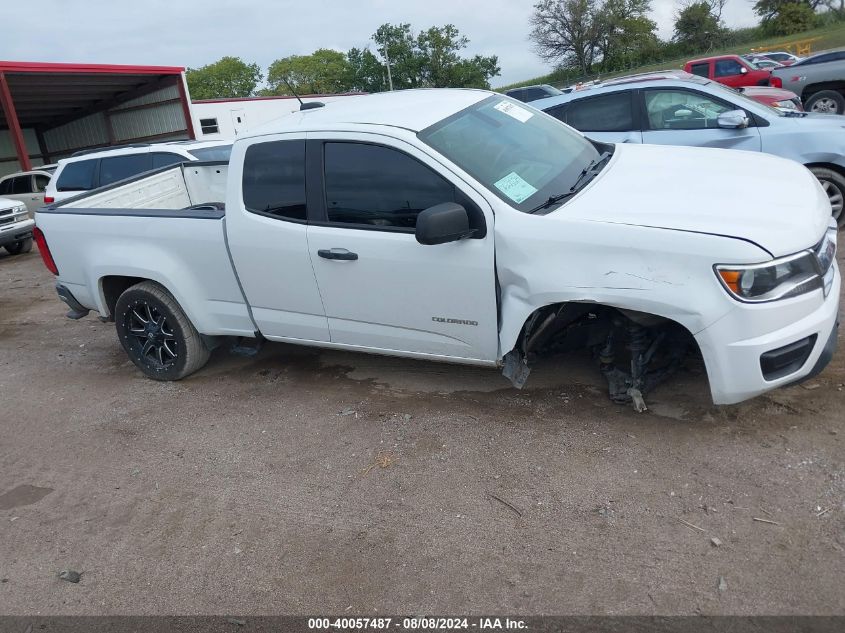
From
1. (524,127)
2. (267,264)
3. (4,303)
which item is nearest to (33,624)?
(267,264)

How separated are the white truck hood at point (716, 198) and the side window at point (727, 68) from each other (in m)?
19.2

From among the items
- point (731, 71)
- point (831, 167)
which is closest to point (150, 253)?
point (831, 167)

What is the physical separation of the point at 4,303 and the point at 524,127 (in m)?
7.37

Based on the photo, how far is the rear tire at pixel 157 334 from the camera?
16.0 feet

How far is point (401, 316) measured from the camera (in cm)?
395

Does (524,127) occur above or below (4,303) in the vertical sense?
above

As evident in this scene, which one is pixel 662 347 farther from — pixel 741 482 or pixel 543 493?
pixel 543 493

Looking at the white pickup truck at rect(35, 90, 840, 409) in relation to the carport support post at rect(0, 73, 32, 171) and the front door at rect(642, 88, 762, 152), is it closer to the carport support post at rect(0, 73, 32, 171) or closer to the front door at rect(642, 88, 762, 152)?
the front door at rect(642, 88, 762, 152)

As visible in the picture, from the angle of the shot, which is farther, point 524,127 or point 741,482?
point 524,127

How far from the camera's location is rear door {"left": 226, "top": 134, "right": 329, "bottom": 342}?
4105 millimetres

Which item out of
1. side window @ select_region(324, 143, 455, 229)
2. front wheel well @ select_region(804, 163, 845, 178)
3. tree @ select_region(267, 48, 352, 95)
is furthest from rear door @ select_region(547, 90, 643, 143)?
tree @ select_region(267, 48, 352, 95)

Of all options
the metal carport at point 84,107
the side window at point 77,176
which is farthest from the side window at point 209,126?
the side window at point 77,176

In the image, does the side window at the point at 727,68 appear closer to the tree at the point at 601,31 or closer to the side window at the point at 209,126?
the side window at the point at 209,126

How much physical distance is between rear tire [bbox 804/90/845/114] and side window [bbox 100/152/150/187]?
13.0 meters
